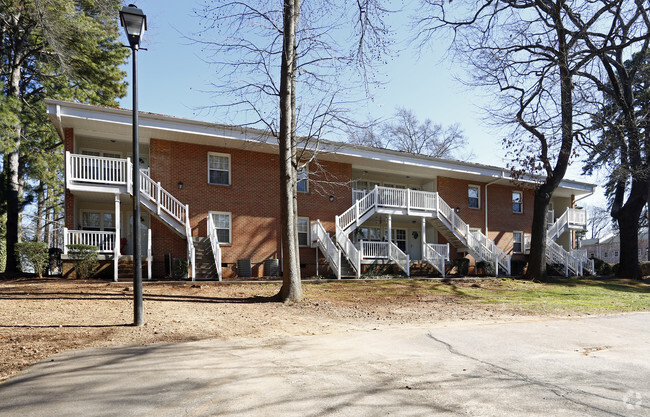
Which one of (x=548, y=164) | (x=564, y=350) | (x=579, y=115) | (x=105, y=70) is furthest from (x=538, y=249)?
(x=105, y=70)

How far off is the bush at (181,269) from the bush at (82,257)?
2708mm

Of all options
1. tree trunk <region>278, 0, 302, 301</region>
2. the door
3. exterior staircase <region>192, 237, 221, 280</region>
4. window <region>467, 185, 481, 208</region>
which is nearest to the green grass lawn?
tree trunk <region>278, 0, 302, 301</region>

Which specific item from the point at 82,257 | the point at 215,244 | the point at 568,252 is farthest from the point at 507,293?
the point at 82,257

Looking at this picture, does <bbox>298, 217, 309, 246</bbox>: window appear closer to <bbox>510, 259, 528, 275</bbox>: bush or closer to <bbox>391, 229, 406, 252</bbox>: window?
<bbox>391, 229, 406, 252</bbox>: window

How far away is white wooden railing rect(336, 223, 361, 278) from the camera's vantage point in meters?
18.6

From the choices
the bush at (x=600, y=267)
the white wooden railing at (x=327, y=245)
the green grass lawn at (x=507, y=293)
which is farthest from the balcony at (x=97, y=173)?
the bush at (x=600, y=267)

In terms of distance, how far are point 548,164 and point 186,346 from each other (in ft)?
62.7

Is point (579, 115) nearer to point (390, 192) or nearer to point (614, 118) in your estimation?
point (614, 118)

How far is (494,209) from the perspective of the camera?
26.8 metres

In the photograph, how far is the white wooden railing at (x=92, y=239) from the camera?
15.6 metres

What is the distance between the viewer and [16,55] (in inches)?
803

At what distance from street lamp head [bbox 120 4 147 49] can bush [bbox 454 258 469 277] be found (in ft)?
61.9

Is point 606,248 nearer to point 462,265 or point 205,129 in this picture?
point 462,265

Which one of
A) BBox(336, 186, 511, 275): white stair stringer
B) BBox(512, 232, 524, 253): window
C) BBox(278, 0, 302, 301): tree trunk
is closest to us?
BBox(278, 0, 302, 301): tree trunk
